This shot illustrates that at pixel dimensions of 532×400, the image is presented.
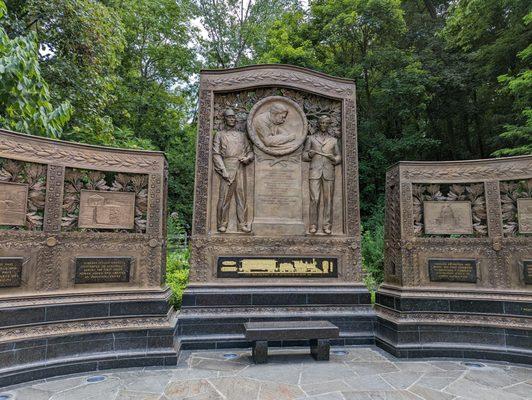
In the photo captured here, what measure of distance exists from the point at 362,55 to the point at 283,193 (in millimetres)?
14546

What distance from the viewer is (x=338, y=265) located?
274 inches

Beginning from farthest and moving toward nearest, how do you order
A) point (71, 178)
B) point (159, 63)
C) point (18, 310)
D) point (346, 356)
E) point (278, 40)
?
point (159, 63), point (278, 40), point (346, 356), point (71, 178), point (18, 310)

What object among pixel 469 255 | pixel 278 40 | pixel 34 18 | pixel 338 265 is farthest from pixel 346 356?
pixel 278 40

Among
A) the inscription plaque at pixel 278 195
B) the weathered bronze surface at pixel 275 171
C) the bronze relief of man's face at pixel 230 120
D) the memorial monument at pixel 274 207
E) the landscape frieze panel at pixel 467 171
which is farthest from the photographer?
the bronze relief of man's face at pixel 230 120

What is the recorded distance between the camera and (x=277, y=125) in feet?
23.8

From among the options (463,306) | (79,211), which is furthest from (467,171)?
(79,211)

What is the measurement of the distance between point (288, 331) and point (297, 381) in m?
0.76

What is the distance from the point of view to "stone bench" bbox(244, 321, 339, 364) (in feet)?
17.3

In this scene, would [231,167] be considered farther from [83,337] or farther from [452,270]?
[452,270]

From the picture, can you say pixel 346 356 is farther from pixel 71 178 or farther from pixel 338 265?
pixel 71 178

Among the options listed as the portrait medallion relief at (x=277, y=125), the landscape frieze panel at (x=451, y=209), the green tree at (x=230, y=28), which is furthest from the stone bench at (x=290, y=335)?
the green tree at (x=230, y=28)

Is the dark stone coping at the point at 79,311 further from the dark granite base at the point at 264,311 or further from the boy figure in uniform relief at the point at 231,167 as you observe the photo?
the boy figure in uniform relief at the point at 231,167

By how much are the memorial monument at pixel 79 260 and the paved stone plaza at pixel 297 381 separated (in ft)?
1.23

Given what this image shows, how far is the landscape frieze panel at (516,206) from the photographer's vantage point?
5.82m
